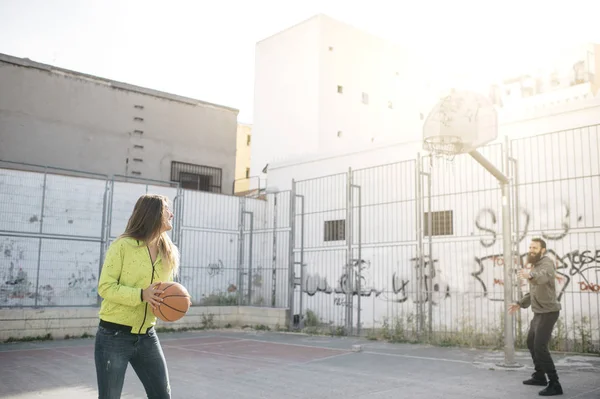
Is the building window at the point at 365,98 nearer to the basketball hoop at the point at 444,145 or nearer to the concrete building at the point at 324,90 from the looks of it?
the concrete building at the point at 324,90

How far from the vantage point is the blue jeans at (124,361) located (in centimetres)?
327

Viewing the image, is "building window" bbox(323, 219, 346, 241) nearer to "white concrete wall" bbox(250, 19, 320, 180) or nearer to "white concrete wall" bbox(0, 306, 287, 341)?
"white concrete wall" bbox(0, 306, 287, 341)

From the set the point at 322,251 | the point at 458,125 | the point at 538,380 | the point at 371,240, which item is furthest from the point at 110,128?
the point at 538,380

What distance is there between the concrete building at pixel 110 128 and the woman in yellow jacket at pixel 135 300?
1790 cm

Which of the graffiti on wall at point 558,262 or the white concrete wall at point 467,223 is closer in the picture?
the graffiti on wall at point 558,262

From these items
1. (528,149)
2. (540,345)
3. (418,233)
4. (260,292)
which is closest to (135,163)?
(260,292)

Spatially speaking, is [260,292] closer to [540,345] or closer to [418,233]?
[418,233]

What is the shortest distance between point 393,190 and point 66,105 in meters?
12.8

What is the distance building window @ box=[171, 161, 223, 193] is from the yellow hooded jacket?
20.1 m

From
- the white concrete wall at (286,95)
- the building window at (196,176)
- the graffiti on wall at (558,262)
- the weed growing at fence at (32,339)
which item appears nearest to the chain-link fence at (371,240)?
the graffiti on wall at (558,262)

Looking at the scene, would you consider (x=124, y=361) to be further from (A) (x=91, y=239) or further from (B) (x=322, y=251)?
(B) (x=322, y=251)

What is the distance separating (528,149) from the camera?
12727mm

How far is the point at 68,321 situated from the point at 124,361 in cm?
1100

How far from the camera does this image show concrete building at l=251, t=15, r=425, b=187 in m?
27.3
